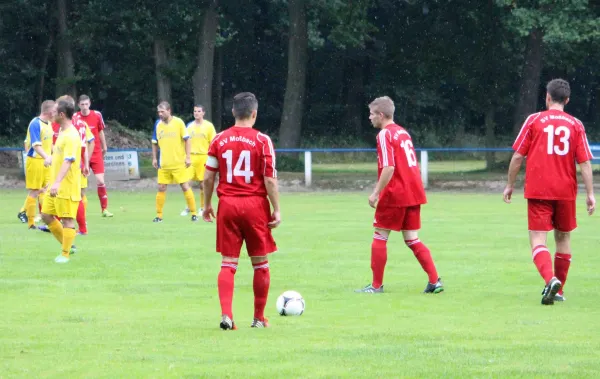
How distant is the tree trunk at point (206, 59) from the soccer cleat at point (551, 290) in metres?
32.5

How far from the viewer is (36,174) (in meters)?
18.7

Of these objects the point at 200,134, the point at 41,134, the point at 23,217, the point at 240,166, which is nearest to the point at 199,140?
the point at 200,134

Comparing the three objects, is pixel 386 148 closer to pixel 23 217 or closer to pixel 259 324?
pixel 259 324

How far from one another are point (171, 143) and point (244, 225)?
40.8 feet

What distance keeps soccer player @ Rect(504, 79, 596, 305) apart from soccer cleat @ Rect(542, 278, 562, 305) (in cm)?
22

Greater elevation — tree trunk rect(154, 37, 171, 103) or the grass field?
tree trunk rect(154, 37, 171, 103)

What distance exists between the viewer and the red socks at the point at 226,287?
340 inches

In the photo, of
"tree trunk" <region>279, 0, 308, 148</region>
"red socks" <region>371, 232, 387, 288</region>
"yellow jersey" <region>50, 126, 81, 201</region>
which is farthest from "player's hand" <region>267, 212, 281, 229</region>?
"tree trunk" <region>279, 0, 308, 148</region>

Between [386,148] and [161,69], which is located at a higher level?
[161,69]

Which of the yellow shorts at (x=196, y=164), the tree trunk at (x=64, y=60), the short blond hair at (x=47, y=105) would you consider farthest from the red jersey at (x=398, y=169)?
the tree trunk at (x=64, y=60)

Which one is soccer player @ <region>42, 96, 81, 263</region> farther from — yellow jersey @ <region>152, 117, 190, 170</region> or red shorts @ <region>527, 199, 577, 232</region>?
yellow jersey @ <region>152, 117, 190, 170</region>

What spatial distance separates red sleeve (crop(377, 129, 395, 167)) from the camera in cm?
1099

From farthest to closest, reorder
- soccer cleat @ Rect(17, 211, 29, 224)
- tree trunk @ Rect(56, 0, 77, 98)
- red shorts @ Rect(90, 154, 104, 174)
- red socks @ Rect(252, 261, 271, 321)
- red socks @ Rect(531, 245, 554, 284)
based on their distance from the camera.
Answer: tree trunk @ Rect(56, 0, 77, 98) → red shorts @ Rect(90, 154, 104, 174) → soccer cleat @ Rect(17, 211, 29, 224) → red socks @ Rect(531, 245, 554, 284) → red socks @ Rect(252, 261, 271, 321)

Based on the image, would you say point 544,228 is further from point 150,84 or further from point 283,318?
point 150,84
